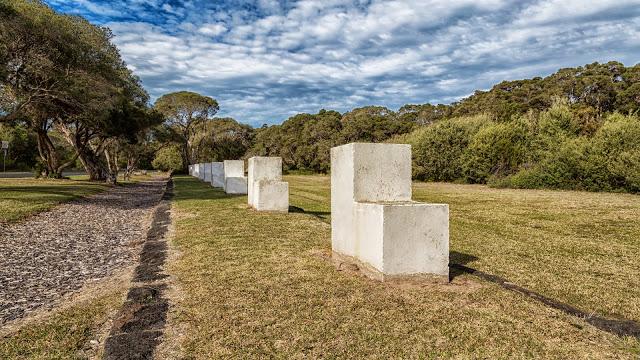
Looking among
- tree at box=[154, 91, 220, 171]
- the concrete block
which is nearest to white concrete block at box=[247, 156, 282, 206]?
the concrete block

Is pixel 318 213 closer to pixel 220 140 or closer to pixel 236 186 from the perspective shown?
pixel 236 186

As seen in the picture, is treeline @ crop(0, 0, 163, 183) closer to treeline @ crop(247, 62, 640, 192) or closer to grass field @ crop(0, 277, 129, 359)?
grass field @ crop(0, 277, 129, 359)

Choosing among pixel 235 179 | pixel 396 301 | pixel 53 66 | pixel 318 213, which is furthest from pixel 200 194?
pixel 396 301

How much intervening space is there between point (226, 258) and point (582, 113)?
3379 cm

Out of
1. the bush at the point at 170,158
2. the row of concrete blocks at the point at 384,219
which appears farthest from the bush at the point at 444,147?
the bush at the point at 170,158

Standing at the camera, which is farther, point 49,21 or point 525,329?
point 49,21

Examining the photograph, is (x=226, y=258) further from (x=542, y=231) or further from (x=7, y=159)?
(x=7, y=159)

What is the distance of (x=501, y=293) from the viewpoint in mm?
4895

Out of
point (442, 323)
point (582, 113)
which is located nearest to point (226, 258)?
point (442, 323)

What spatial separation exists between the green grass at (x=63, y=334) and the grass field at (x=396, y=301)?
720 millimetres

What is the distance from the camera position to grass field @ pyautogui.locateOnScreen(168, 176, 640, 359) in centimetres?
354

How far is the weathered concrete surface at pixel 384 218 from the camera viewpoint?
17.4 feet

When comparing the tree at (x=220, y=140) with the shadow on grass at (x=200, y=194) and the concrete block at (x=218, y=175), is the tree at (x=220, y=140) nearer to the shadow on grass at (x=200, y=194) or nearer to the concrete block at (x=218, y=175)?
the concrete block at (x=218, y=175)

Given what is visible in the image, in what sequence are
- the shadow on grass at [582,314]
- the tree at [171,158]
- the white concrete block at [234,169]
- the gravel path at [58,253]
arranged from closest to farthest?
1. the shadow on grass at [582,314]
2. the gravel path at [58,253]
3. the white concrete block at [234,169]
4. the tree at [171,158]
